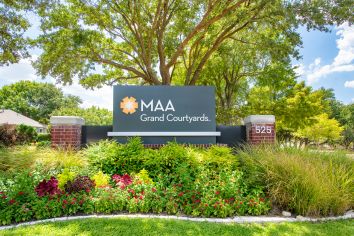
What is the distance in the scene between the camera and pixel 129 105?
7.48 metres

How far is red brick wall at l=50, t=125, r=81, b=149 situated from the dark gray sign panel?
1151 millimetres

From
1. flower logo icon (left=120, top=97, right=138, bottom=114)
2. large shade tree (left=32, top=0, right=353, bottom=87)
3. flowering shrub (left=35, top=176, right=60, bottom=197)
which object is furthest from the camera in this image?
large shade tree (left=32, top=0, right=353, bottom=87)

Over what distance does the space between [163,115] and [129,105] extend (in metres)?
1.07

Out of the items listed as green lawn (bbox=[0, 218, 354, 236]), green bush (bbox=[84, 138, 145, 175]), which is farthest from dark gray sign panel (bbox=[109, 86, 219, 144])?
green lawn (bbox=[0, 218, 354, 236])

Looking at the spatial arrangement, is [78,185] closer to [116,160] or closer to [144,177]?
[144,177]

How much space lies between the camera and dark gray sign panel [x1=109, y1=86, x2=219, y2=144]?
7422 millimetres

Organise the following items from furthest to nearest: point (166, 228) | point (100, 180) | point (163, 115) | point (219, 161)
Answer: point (163, 115), point (219, 161), point (100, 180), point (166, 228)

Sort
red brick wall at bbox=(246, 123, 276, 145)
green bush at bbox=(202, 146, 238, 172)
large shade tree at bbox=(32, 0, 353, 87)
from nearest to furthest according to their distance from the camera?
1. green bush at bbox=(202, 146, 238, 172)
2. red brick wall at bbox=(246, 123, 276, 145)
3. large shade tree at bbox=(32, 0, 353, 87)

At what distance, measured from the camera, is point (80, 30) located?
1138 cm

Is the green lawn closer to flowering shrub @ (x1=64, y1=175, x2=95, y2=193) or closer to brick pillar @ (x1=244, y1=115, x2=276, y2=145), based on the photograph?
flowering shrub @ (x1=64, y1=175, x2=95, y2=193)

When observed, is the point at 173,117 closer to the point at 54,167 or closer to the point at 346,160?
the point at 54,167

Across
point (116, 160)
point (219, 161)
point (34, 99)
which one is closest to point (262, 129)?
point (219, 161)

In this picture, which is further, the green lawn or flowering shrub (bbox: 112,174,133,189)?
flowering shrub (bbox: 112,174,133,189)

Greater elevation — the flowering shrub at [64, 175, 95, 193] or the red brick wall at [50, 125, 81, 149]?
the red brick wall at [50, 125, 81, 149]
